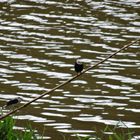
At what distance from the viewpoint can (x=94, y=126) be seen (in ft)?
32.1

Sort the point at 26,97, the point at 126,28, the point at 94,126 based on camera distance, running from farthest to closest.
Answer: the point at 126,28 < the point at 26,97 < the point at 94,126

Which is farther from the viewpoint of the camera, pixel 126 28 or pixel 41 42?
pixel 126 28

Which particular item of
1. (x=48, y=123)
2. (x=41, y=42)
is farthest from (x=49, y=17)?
(x=48, y=123)

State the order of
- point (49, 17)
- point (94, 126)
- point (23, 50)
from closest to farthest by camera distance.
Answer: point (94, 126) < point (23, 50) < point (49, 17)

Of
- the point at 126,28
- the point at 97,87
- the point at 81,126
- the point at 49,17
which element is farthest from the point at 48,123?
the point at 49,17

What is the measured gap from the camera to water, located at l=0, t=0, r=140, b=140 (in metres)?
10.2

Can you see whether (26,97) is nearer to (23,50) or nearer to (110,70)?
(110,70)

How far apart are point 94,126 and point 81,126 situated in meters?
0.18

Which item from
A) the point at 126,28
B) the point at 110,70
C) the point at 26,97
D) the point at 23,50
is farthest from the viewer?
the point at 126,28

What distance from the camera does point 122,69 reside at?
13.0m

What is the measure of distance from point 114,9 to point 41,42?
4.14 m

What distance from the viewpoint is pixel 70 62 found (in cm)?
1345

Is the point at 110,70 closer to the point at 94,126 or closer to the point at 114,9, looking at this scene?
the point at 94,126

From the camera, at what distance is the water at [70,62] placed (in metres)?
10.2
